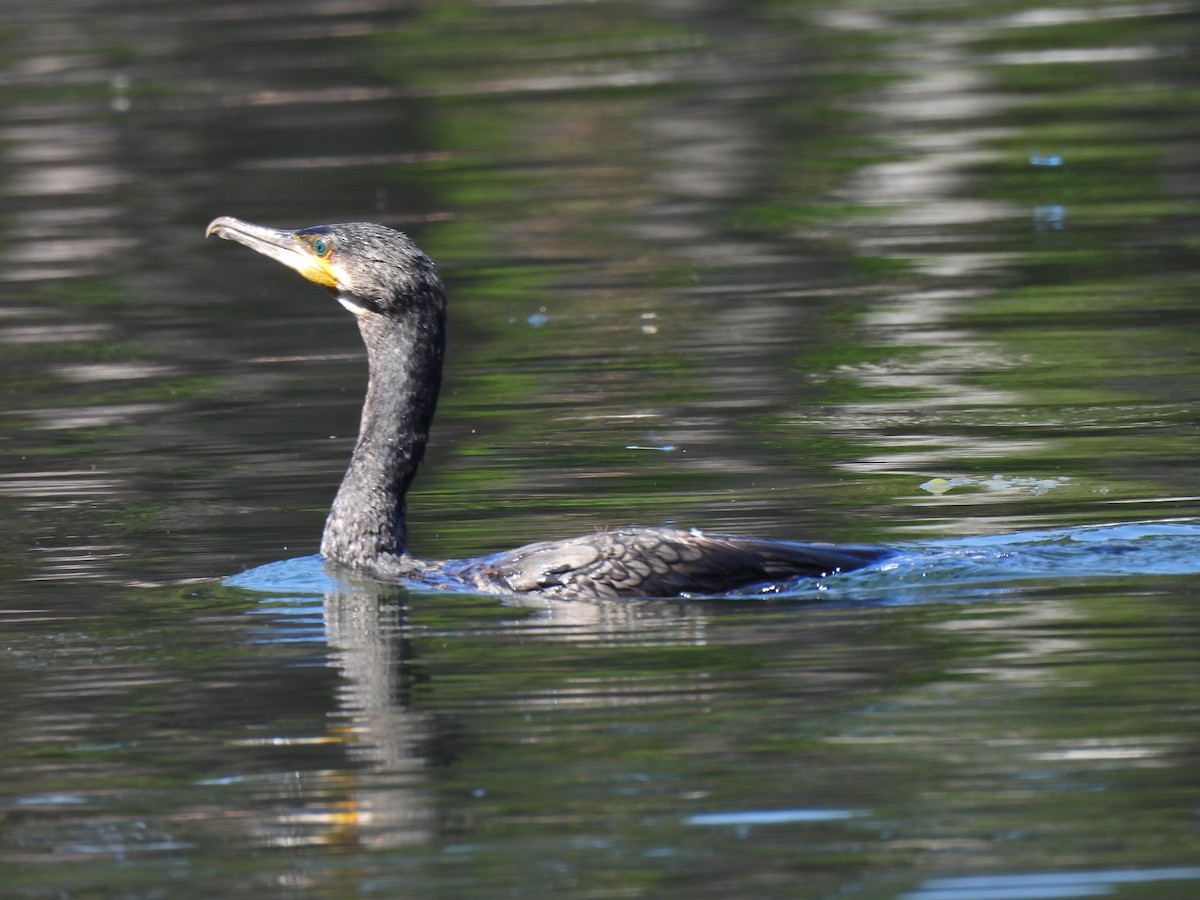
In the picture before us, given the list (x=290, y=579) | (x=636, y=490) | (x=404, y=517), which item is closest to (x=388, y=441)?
(x=404, y=517)

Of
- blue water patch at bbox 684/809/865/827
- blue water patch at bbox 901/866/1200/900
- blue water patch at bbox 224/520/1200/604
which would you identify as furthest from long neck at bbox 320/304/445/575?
blue water patch at bbox 901/866/1200/900

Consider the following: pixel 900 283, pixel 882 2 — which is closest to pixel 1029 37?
pixel 882 2

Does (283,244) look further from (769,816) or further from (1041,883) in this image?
(1041,883)

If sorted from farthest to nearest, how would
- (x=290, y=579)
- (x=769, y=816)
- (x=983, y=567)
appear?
1. (x=290, y=579)
2. (x=983, y=567)
3. (x=769, y=816)

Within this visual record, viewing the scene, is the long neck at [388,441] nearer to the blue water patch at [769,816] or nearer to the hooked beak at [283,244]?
the hooked beak at [283,244]

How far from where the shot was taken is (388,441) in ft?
28.7

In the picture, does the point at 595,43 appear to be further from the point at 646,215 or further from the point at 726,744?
the point at 726,744

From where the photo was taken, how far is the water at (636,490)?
5.65 m

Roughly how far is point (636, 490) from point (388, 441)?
4.15ft

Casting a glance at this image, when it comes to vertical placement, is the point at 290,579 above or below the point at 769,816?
below

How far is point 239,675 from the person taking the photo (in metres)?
7.11

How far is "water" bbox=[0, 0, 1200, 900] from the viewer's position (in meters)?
5.65

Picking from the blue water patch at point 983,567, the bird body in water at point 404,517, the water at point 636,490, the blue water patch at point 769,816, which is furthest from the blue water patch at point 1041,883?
the bird body in water at point 404,517

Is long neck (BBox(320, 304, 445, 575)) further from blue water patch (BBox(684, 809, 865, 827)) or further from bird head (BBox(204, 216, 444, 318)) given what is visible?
blue water patch (BBox(684, 809, 865, 827))
